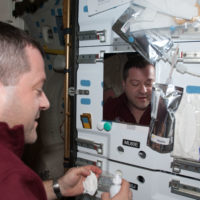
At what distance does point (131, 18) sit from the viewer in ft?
4.94

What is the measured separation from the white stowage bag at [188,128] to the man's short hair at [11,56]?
0.98 metres

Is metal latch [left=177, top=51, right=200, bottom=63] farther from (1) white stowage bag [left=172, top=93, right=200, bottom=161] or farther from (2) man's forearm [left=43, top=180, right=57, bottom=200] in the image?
(2) man's forearm [left=43, top=180, right=57, bottom=200]

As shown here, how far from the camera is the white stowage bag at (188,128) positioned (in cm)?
138

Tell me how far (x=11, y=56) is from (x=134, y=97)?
3.04 feet

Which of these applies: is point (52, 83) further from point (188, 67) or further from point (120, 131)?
point (188, 67)

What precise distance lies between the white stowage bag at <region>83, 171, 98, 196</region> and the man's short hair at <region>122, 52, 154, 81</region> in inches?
30.6

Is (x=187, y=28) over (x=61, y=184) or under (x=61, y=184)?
over

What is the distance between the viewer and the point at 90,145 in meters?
1.84

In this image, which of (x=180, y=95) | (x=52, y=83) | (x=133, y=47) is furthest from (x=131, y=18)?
(x=52, y=83)

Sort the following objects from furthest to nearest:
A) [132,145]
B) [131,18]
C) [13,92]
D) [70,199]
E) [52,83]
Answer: [52,83] < [70,199] < [132,145] < [131,18] < [13,92]

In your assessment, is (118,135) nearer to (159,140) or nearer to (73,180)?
(159,140)

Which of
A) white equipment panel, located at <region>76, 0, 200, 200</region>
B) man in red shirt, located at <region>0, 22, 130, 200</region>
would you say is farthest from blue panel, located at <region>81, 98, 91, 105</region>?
man in red shirt, located at <region>0, 22, 130, 200</region>

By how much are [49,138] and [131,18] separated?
212 centimetres

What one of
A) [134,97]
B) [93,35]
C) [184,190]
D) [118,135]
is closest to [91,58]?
[93,35]
